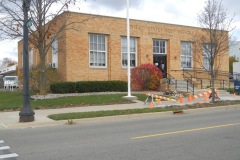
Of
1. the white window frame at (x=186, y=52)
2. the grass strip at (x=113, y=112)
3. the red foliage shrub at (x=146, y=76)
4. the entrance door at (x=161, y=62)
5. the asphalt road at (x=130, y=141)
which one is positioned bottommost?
the asphalt road at (x=130, y=141)

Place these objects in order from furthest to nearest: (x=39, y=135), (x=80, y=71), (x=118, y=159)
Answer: (x=80, y=71) < (x=39, y=135) < (x=118, y=159)

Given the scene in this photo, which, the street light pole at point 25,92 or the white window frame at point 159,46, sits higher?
the white window frame at point 159,46

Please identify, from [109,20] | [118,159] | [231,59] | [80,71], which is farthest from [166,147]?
[231,59]

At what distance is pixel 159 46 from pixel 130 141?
73.9 ft

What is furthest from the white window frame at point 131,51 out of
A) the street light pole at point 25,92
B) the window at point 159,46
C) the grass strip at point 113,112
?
the street light pole at point 25,92

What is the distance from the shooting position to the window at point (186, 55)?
31.7 m

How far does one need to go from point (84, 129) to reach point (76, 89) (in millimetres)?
12527

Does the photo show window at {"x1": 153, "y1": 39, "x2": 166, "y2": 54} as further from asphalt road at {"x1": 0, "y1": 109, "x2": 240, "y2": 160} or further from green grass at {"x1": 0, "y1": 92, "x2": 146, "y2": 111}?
asphalt road at {"x1": 0, "y1": 109, "x2": 240, "y2": 160}

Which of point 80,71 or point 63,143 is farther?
point 80,71

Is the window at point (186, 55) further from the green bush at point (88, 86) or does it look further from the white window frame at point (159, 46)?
the green bush at point (88, 86)

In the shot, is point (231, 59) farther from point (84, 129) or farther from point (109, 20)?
point (84, 129)

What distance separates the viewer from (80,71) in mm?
25453

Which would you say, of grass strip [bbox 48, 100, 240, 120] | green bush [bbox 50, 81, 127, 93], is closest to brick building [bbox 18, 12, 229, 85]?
green bush [bbox 50, 81, 127, 93]

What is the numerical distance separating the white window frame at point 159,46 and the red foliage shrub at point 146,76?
4737 mm
